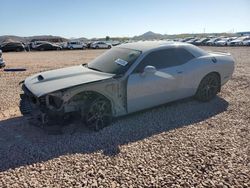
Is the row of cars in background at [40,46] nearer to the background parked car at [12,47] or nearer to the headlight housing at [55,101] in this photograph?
the background parked car at [12,47]

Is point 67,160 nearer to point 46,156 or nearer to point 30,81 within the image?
point 46,156

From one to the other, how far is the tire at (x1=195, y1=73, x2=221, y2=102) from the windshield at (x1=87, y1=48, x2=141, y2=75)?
191 cm

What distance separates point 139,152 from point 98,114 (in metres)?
1.19

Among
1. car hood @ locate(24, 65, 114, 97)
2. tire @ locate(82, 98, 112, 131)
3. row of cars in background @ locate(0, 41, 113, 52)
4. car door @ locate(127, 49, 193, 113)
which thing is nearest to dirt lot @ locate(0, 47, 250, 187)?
tire @ locate(82, 98, 112, 131)

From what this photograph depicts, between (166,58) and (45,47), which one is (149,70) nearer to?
(166,58)

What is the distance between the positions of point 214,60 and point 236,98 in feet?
4.00

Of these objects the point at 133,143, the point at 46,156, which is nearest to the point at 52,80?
the point at 46,156

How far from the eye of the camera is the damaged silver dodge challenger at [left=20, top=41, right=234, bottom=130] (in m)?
4.86

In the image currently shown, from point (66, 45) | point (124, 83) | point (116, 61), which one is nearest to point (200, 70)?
point (116, 61)

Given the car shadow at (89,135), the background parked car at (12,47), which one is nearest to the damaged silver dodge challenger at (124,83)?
the car shadow at (89,135)

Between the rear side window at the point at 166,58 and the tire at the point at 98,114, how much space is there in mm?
984

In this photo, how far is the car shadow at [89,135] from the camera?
14.2 ft

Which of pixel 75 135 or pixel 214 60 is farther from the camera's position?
pixel 214 60

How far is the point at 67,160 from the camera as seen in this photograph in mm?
4117
